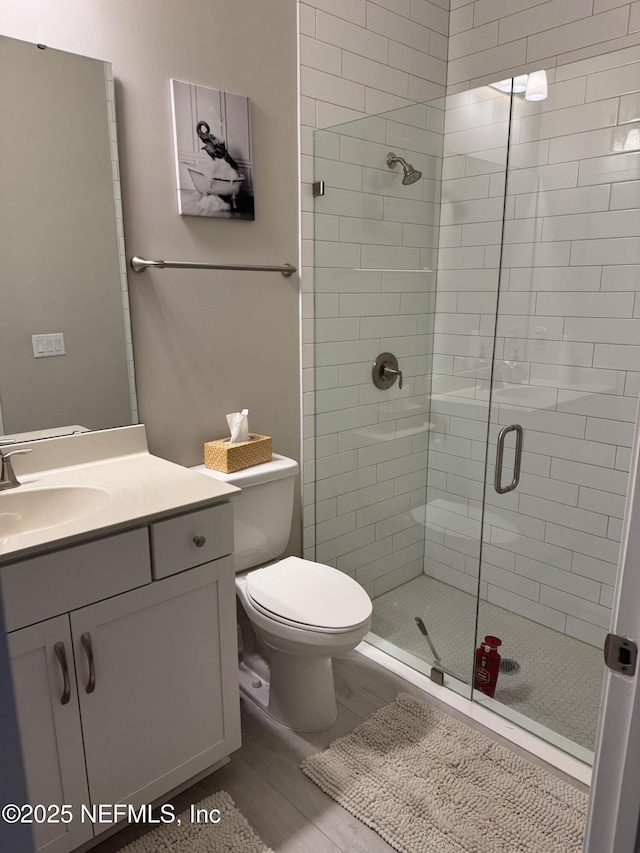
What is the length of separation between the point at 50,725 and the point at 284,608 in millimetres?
733

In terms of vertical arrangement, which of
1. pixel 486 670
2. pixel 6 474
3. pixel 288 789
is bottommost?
pixel 288 789

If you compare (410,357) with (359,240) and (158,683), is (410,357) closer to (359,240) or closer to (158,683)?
(359,240)

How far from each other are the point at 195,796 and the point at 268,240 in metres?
1.88

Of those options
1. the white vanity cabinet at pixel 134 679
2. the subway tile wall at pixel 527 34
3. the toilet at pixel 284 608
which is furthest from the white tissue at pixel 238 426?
the subway tile wall at pixel 527 34

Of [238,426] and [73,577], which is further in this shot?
[238,426]

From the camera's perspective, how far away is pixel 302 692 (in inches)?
79.4

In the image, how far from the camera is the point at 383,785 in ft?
5.88

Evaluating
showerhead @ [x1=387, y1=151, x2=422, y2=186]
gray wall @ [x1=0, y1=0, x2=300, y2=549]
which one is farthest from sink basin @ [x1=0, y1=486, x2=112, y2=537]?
showerhead @ [x1=387, y1=151, x2=422, y2=186]

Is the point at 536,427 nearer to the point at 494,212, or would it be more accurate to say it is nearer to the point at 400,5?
the point at 494,212

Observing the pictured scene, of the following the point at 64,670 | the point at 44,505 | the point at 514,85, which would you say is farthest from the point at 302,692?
the point at 514,85

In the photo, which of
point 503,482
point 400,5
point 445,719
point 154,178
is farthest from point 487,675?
point 400,5

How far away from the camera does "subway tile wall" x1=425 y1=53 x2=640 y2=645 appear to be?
2.26 m

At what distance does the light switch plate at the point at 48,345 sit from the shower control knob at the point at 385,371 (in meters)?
1.32

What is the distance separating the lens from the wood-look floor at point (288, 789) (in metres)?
1.62
